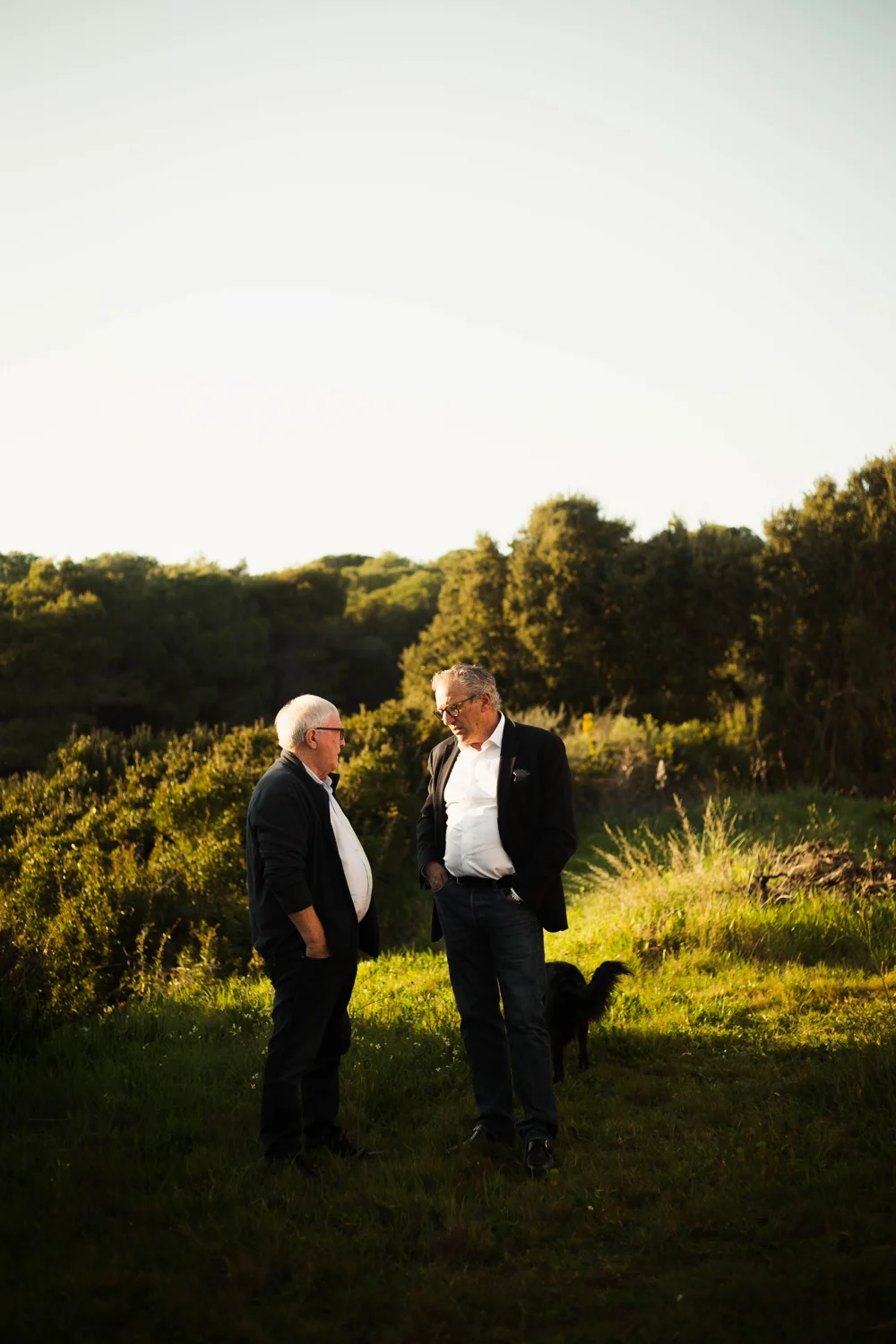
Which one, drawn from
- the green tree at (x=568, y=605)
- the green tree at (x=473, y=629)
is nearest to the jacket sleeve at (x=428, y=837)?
the green tree at (x=568, y=605)

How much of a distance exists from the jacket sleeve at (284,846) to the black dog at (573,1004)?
70.4 inches

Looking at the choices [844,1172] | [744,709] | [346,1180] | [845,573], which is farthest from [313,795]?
[845,573]

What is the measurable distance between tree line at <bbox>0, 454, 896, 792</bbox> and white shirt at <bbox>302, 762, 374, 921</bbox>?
65.7ft

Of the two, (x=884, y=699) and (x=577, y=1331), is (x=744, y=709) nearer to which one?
(x=884, y=699)

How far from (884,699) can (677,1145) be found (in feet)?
72.0

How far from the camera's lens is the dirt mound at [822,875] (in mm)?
8523

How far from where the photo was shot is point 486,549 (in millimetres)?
28344

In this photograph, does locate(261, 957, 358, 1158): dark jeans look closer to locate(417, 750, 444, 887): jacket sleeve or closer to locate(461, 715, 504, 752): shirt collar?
locate(417, 750, 444, 887): jacket sleeve

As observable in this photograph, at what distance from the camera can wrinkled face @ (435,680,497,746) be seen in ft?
15.0

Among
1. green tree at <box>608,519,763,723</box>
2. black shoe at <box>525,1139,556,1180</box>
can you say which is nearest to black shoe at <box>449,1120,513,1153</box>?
black shoe at <box>525,1139,556,1180</box>

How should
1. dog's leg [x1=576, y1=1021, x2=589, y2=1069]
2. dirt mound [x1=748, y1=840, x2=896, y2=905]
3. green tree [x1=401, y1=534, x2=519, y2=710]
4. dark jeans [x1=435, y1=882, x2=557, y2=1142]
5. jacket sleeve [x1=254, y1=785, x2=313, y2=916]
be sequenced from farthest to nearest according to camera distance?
green tree [x1=401, y1=534, x2=519, y2=710] → dirt mound [x1=748, y1=840, x2=896, y2=905] → dog's leg [x1=576, y1=1021, x2=589, y2=1069] → dark jeans [x1=435, y1=882, x2=557, y2=1142] → jacket sleeve [x1=254, y1=785, x2=313, y2=916]

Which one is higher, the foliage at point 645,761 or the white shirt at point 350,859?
the white shirt at point 350,859

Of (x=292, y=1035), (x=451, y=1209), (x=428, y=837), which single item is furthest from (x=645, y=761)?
(x=451, y=1209)

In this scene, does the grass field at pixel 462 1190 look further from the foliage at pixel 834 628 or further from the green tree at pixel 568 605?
the green tree at pixel 568 605
